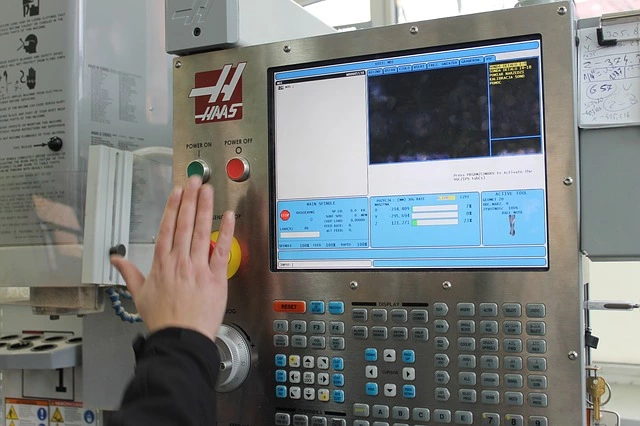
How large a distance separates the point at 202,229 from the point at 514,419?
479 millimetres

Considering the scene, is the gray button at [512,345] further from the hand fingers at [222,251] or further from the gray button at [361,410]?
the hand fingers at [222,251]

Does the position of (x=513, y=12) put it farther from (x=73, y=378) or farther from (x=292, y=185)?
(x=73, y=378)

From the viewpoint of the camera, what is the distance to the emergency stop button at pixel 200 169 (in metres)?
1.00

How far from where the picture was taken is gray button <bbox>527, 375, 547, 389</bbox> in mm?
815

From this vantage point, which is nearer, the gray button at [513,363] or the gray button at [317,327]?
the gray button at [513,363]

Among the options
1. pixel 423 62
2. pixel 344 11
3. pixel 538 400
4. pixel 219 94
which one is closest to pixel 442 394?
pixel 538 400

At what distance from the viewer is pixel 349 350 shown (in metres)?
0.91

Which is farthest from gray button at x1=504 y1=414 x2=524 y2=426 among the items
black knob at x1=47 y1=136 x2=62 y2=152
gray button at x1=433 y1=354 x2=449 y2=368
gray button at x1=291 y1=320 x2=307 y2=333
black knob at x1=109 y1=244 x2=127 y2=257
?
black knob at x1=47 y1=136 x2=62 y2=152

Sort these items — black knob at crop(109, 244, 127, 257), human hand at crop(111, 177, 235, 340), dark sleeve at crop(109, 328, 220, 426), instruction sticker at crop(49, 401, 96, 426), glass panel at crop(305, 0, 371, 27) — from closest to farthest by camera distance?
dark sleeve at crop(109, 328, 220, 426) → human hand at crop(111, 177, 235, 340) → black knob at crop(109, 244, 127, 257) → instruction sticker at crop(49, 401, 96, 426) → glass panel at crop(305, 0, 371, 27)

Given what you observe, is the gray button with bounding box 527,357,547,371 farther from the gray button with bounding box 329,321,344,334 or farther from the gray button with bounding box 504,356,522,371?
the gray button with bounding box 329,321,344,334

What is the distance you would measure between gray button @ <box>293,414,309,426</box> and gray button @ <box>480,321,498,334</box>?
0.96 feet

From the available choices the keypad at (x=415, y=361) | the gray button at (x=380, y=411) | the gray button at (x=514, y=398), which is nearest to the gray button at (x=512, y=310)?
the keypad at (x=415, y=361)

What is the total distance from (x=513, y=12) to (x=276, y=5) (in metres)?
0.45

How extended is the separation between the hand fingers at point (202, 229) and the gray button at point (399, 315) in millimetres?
274
